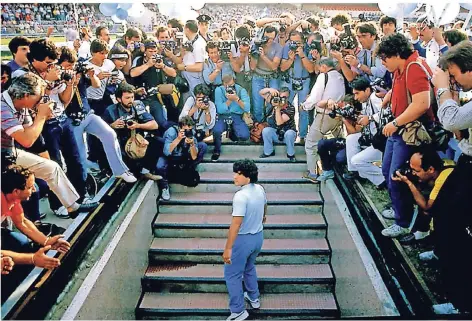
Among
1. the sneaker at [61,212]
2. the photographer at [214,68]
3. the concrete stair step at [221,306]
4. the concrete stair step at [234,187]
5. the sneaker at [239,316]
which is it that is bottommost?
the concrete stair step at [221,306]

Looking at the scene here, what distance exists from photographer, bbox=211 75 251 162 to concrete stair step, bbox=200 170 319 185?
0.73 feet

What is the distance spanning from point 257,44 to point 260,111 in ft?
2.68

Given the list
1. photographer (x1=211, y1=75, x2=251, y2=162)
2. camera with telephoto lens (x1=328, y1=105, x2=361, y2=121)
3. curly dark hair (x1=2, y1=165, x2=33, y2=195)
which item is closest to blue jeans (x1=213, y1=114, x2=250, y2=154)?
photographer (x1=211, y1=75, x2=251, y2=162)

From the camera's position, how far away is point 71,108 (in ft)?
12.2

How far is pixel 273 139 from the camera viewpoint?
17.2 feet

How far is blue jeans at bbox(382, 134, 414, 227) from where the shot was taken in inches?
124

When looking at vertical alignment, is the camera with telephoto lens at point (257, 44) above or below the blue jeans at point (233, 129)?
above

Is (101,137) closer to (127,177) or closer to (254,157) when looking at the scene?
(127,177)

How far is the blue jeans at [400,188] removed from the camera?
3.16 metres

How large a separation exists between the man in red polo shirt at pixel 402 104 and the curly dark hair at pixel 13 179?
8.10 ft

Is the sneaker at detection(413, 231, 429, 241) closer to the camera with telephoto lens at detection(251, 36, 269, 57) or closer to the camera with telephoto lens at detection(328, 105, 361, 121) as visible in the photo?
the camera with telephoto lens at detection(328, 105, 361, 121)

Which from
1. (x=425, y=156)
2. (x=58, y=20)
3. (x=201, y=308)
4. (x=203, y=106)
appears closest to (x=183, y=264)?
(x=201, y=308)

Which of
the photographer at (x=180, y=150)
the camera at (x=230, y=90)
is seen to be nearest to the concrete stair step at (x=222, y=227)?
the photographer at (x=180, y=150)

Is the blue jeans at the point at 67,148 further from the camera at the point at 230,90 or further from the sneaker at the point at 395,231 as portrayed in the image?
the sneaker at the point at 395,231
